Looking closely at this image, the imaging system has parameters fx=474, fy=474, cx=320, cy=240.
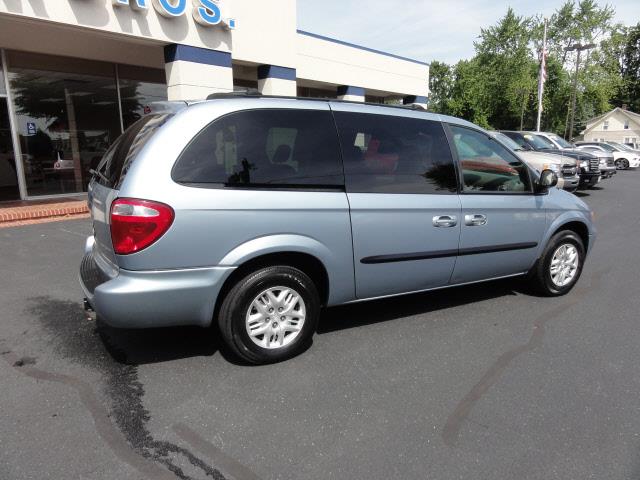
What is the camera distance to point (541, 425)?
8.80 ft

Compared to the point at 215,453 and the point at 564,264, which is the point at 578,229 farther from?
the point at 215,453

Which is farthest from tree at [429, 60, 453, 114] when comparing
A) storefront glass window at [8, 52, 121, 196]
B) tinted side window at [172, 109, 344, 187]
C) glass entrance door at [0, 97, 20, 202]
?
tinted side window at [172, 109, 344, 187]

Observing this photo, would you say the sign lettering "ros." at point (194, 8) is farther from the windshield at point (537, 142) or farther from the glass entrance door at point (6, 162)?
the windshield at point (537, 142)

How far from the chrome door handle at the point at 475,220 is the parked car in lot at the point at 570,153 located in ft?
37.0

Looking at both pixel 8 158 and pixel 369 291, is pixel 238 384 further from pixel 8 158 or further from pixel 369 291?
pixel 8 158

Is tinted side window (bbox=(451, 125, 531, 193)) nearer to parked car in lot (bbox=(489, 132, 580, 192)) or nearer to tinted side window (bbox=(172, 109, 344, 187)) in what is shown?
tinted side window (bbox=(172, 109, 344, 187))

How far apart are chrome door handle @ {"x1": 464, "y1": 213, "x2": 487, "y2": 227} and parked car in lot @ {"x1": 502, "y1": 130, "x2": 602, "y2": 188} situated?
1127 cm

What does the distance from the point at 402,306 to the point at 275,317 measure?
1.64m

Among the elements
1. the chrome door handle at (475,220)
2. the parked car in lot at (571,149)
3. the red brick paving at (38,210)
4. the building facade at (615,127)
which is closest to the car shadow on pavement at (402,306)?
the chrome door handle at (475,220)

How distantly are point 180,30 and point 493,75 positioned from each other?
2030 inches

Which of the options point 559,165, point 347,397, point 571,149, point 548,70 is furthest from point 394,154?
point 548,70

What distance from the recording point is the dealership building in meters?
9.40

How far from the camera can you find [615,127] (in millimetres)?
65500

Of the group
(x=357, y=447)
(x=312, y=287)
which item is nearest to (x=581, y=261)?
(x=312, y=287)
